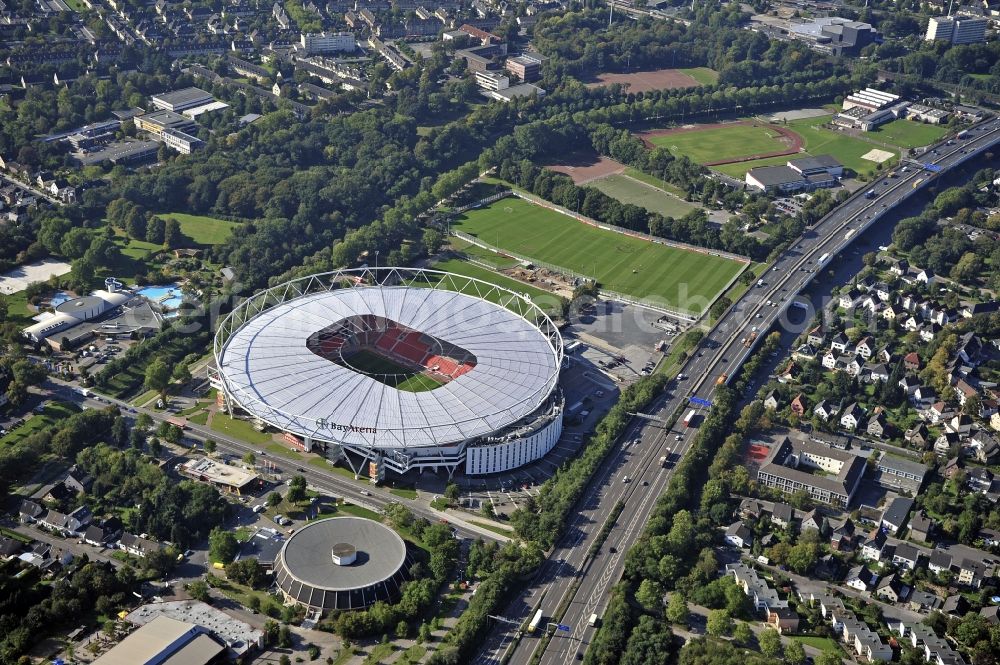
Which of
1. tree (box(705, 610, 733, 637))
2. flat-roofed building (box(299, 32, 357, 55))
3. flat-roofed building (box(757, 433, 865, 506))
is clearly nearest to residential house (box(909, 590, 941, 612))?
flat-roofed building (box(757, 433, 865, 506))

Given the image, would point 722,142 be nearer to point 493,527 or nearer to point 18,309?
point 493,527

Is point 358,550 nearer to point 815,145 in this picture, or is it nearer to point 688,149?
point 688,149

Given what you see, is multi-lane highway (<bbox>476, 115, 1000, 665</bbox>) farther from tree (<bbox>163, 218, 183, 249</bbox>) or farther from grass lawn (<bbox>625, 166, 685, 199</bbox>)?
tree (<bbox>163, 218, 183, 249</bbox>)

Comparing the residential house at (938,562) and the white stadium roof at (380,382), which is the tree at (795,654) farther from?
the white stadium roof at (380,382)

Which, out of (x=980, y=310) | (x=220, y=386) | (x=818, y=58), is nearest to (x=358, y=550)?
(x=220, y=386)

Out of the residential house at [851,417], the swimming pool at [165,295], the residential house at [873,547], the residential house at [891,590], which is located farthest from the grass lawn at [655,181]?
the residential house at [891,590]
